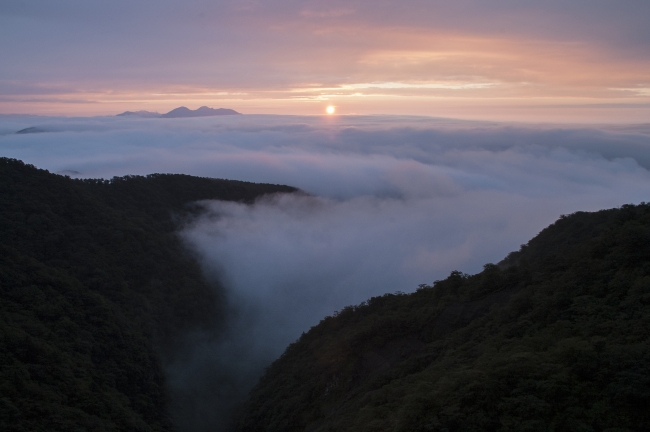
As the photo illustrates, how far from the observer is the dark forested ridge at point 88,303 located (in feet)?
58.4

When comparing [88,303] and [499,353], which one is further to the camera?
[88,303]

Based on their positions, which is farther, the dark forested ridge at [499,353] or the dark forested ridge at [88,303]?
the dark forested ridge at [88,303]

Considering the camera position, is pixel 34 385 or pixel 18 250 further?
pixel 18 250

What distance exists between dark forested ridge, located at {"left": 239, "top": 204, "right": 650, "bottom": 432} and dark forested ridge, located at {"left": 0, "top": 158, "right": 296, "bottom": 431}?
21.6ft

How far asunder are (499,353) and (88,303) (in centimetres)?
2055

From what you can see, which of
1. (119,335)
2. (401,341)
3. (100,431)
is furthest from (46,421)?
(401,341)

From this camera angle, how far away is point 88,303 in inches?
958

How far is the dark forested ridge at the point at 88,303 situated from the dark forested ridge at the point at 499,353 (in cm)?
657

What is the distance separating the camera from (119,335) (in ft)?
78.7

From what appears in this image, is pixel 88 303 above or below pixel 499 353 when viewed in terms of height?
below

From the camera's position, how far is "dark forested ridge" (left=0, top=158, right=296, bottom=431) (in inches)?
701

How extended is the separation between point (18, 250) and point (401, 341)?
2135 centimetres

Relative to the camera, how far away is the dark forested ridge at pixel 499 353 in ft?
32.4

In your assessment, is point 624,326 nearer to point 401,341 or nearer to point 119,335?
point 401,341
